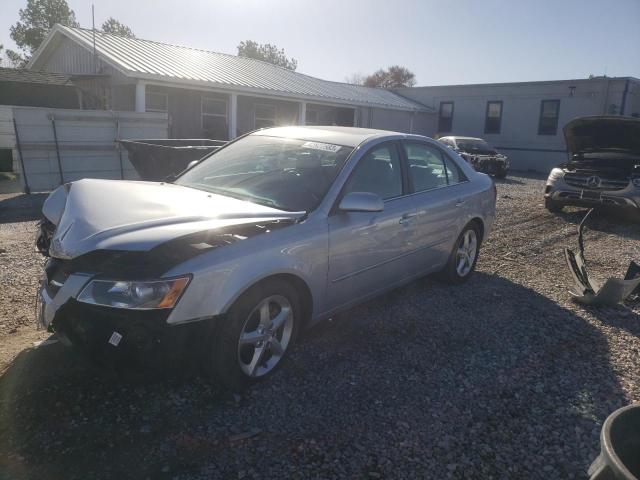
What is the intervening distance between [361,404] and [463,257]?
2839mm

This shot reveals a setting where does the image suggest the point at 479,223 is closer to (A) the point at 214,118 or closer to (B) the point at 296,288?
(B) the point at 296,288

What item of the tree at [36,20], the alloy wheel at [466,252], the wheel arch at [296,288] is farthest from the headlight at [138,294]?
the tree at [36,20]

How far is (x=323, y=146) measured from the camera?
13.3 ft

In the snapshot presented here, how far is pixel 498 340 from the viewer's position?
4.07 m

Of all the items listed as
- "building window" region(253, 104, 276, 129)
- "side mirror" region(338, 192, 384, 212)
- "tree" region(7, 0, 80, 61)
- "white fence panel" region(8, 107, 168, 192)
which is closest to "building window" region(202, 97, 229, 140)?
"building window" region(253, 104, 276, 129)

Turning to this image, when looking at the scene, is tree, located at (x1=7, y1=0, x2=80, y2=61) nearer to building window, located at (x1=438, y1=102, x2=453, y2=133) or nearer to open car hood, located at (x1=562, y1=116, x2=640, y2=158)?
building window, located at (x1=438, y1=102, x2=453, y2=133)

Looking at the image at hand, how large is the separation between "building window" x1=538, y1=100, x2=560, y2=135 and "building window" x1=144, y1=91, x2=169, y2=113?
18.7 m

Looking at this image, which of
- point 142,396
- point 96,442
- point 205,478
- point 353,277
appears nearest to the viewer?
point 205,478

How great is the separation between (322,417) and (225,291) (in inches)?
36.5

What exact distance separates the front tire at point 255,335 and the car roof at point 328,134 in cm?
149

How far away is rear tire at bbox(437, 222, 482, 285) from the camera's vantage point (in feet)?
17.1

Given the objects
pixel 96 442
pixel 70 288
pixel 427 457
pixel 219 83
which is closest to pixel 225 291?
pixel 70 288

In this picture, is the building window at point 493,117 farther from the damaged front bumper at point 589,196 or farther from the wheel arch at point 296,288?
the wheel arch at point 296,288

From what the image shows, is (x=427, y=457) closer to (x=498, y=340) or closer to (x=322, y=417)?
(x=322, y=417)
